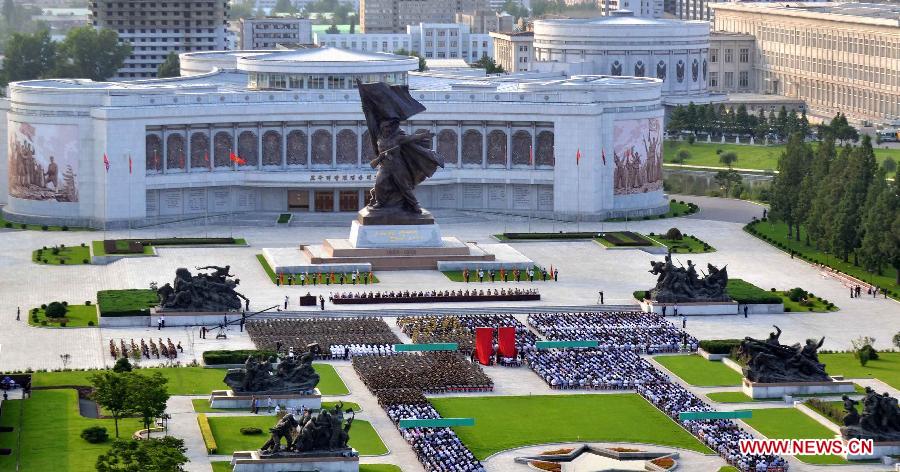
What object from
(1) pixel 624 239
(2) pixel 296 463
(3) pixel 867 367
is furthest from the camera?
(1) pixel 624 239

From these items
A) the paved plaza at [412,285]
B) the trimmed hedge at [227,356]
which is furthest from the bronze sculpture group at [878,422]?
the trimmed hedge at [227,356]

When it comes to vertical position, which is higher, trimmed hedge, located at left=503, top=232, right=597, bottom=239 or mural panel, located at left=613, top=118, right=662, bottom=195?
mural panel, located at left=613, top=118, right=662, bottom=195

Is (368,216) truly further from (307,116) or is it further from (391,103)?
(307,116)

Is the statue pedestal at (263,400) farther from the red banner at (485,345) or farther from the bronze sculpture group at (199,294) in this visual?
the bronze sculpture group at (199,294)

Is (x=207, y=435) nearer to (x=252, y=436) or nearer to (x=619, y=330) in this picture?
(x=252, y=436)

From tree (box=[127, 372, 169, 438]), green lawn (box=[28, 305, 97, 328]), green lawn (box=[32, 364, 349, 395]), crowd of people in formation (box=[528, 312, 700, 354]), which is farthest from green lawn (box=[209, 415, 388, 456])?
green lawn (box=[28, 305, 97, 328])

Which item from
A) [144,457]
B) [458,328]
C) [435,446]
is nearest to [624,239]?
[458,328]

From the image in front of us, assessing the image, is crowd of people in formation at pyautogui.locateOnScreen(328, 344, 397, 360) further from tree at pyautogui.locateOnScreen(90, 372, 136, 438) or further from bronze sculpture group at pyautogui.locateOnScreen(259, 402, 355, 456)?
bronze sculpture group at pyautogui.locateOnScreen(259, 402, 355, 456)
